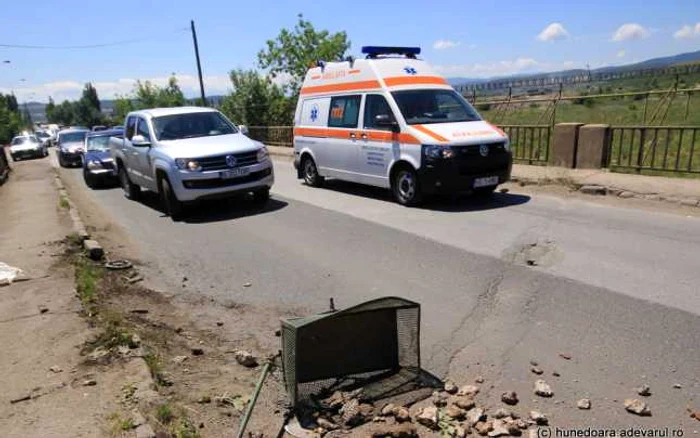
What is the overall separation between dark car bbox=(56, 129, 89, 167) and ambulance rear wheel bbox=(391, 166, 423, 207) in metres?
18.5

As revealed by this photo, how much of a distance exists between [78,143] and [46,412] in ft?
77.9

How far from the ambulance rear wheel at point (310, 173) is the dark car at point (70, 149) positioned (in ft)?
49.5

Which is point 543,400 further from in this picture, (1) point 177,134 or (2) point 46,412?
(1) point 177,134

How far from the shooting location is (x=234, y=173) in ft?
31.0

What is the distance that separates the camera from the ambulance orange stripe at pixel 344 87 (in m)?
9.98

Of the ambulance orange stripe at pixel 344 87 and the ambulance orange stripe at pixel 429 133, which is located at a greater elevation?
the ambulance orange stripe at pixel 344 87

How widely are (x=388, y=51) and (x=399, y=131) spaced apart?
2.48m

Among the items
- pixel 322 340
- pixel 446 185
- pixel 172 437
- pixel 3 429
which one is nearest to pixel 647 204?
pixel 446 185

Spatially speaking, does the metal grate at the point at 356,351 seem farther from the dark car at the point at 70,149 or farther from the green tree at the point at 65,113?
the green tree at the point at 65,113

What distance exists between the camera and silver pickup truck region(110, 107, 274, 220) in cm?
927

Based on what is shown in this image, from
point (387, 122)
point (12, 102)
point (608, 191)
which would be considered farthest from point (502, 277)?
point (12, 102)

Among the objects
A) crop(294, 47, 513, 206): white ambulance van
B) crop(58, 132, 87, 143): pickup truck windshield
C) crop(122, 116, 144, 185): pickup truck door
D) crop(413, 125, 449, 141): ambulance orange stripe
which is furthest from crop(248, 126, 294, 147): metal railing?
crop(413, 125, 449, 141): ambulance orange stripe

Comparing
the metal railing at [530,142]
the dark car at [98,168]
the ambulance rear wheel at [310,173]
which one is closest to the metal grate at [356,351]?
the ambulance rear wheel at [310,173]

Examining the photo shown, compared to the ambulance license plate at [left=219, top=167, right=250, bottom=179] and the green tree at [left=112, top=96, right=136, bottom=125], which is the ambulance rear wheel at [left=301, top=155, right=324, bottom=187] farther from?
the green tree at [left=112, top=96, right=136, bottom=125]
